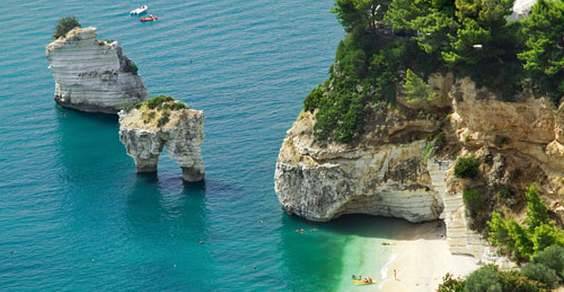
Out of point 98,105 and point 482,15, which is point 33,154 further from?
point 482,15

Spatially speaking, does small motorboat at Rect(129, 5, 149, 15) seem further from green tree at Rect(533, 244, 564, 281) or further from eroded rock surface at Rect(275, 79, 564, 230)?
green tree at Rect(533, 244, 564, 281)

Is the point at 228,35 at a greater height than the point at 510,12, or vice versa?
the point at 510,12

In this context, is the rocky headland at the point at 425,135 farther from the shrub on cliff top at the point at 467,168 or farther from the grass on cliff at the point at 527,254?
the grass on cliff at the point at 527,254

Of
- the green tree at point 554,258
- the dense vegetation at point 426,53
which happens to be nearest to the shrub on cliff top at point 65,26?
the dense vegetation at point 426,53

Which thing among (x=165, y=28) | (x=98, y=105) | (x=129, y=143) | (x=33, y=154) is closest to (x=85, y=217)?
(x=129, y=143)

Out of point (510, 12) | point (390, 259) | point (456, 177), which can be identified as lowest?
point (390, 259)

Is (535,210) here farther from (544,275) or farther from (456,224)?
(456,224)
